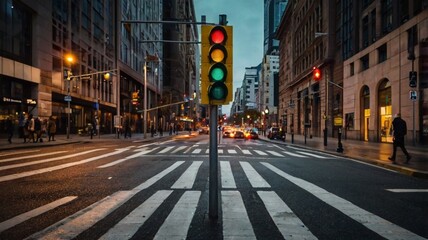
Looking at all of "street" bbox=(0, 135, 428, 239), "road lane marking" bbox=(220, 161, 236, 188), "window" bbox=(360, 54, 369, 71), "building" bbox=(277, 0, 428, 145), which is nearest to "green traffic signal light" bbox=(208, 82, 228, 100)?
"street" bbox=(0, 135, 428, 239)

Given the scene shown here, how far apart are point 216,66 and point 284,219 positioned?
2.61 meters

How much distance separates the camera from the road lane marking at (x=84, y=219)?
4.72 m

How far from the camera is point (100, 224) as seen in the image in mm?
5207

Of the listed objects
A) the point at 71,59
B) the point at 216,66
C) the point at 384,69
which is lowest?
the point at 216,66

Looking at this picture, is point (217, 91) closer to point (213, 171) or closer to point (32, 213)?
point (213, 171)

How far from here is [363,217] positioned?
5.74 meters

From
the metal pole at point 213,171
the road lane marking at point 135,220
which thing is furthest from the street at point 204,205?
the metal pole at point 213,171

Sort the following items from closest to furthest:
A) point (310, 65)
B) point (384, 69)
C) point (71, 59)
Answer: point (71, 59)
point (384, 69)
point (310, 65)

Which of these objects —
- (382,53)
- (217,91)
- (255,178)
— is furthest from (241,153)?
(382,53)

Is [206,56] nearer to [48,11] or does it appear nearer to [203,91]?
[203,91]

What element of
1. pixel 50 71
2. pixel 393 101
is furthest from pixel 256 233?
pixel 50 71

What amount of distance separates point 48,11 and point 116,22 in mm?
21371

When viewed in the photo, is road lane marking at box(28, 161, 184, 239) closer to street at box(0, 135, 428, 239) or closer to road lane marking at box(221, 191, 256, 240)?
street at box(0, 135, 428, 239)

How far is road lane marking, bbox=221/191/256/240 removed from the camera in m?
4.74
